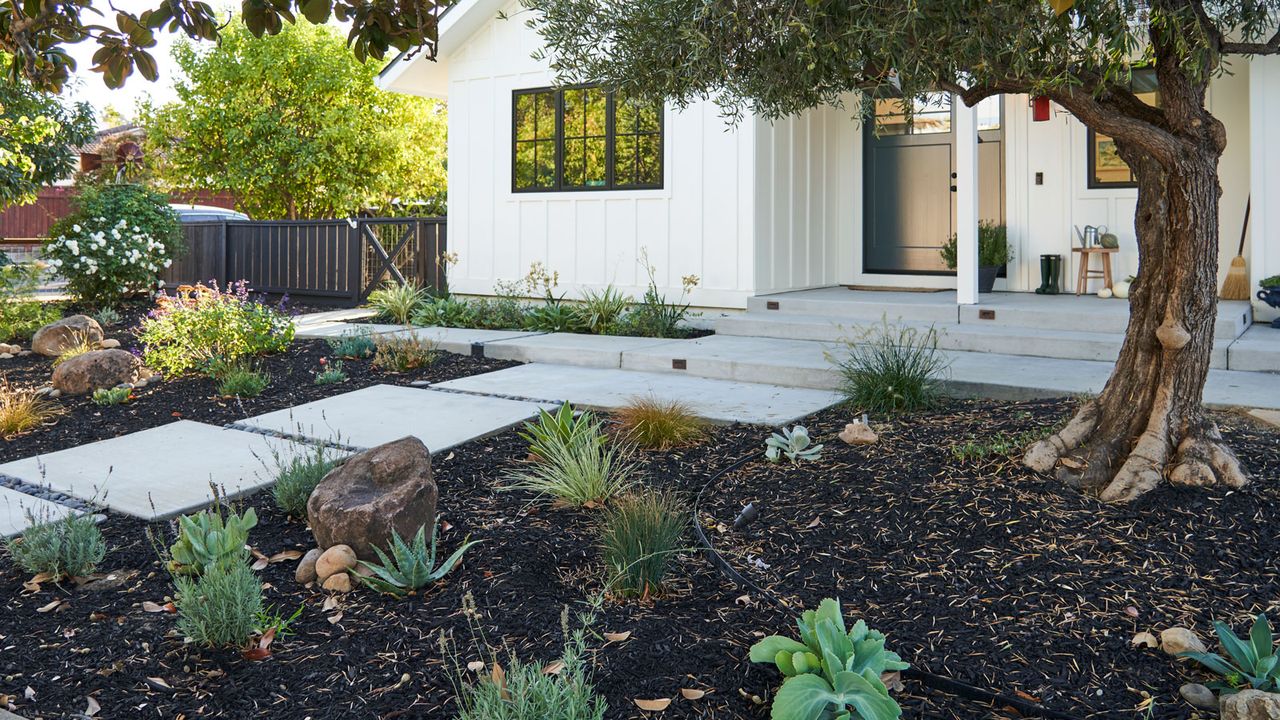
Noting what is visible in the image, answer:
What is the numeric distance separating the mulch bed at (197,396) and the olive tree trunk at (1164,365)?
4.71 m

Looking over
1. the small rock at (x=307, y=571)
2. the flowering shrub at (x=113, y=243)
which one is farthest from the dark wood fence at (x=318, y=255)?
the small rock at (x=307, y=571)

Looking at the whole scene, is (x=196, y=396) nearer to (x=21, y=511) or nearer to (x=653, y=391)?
(x=21, y=511)

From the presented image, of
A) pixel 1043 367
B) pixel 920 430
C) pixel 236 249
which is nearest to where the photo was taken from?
pixel 920 430

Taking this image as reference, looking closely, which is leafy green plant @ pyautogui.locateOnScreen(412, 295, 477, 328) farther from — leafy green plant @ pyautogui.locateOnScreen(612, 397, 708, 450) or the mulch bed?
leafy green plant @ pyautogui.locateOnScreen(612, 397, 708, 450)

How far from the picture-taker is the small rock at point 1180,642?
3.17 m

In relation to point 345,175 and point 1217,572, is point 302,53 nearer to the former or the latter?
point 345,175

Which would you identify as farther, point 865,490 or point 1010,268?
point 1010,268

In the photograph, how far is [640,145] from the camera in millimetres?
11102

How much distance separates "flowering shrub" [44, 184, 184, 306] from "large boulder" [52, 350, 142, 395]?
18.6 ft

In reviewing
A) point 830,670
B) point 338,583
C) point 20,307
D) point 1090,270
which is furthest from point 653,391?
point 20,307

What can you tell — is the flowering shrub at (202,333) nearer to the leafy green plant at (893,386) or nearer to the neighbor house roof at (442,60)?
the neighbor house roof at (442,60)

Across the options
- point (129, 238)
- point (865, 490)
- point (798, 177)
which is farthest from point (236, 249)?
point (865, 490)

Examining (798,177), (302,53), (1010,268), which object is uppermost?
(302,53)

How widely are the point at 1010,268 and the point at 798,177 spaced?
2.21m
